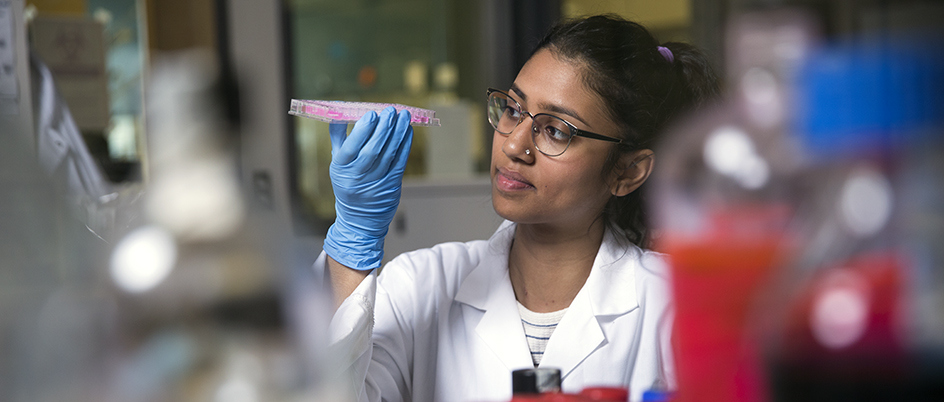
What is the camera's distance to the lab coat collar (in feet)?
4.32

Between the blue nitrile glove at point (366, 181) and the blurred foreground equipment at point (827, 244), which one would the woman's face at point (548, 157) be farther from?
the blurred foreground equipment at point (827, 244)

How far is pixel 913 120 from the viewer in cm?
46

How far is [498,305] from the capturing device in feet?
4.62

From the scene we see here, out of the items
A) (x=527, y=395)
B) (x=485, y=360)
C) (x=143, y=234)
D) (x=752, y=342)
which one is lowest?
(x=485, y=360)

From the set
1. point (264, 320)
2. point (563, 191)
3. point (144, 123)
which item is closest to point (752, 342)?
point (264, 320)

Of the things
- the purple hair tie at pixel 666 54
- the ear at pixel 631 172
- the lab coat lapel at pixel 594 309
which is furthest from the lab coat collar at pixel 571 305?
the purple hair tie at pixel 666 54

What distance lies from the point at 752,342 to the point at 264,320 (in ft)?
1.21

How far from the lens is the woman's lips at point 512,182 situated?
4.39ft

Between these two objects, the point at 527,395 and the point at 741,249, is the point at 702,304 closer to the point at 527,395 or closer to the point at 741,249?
the point at 741,249

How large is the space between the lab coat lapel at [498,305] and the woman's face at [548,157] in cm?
16

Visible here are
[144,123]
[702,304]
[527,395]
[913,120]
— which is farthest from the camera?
[144,123]

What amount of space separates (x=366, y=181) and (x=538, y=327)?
457mm

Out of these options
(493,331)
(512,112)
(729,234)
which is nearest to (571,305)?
(493,331)

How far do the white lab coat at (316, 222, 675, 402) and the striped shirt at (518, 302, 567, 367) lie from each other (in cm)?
4
